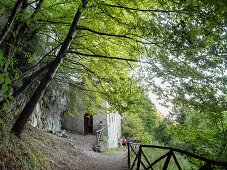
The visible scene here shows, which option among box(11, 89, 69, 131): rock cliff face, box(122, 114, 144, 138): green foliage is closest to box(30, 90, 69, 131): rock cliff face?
box(11, 89, 69, 131): rock cliff face

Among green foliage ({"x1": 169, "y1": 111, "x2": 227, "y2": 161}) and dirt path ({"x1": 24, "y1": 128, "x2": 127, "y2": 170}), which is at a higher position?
green foliage ({"x1": 169, "y1": 111, "x2": 227, "y2": 161})

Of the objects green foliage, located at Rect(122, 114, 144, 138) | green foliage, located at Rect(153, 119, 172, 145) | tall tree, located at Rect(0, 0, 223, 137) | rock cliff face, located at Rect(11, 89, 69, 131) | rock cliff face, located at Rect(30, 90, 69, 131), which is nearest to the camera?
tall tree, located at Rect(0, 0, 223, 137)

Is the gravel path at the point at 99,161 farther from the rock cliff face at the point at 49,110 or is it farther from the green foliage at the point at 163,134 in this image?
the green foliage at the point at 163,134

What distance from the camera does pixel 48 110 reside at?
36.8 feet

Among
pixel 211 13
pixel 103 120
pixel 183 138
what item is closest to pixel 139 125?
pixel 103 120

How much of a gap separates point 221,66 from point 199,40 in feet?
2.36

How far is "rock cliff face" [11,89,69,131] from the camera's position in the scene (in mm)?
8876

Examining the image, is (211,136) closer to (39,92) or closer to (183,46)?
(183,46)

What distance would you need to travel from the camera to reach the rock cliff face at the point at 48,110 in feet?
29.1

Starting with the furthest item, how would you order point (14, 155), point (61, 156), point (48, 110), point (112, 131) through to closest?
point (112, 131) → point (48, 110) → point (61, 156) → point (14, 155)

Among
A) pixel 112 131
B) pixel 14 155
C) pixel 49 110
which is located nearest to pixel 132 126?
pixel 112 131

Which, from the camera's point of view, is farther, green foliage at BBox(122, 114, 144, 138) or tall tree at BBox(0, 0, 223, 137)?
green foliage at BBox(122, 114, 144, 138)

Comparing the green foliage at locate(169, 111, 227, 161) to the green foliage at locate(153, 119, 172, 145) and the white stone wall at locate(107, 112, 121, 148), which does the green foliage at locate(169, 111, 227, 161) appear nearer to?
→ the white stone wall at locate(107, 112, 121, 148)

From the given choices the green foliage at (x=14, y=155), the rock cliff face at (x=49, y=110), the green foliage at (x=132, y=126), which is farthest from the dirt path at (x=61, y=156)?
the green foliage at (x=132, y=126)
